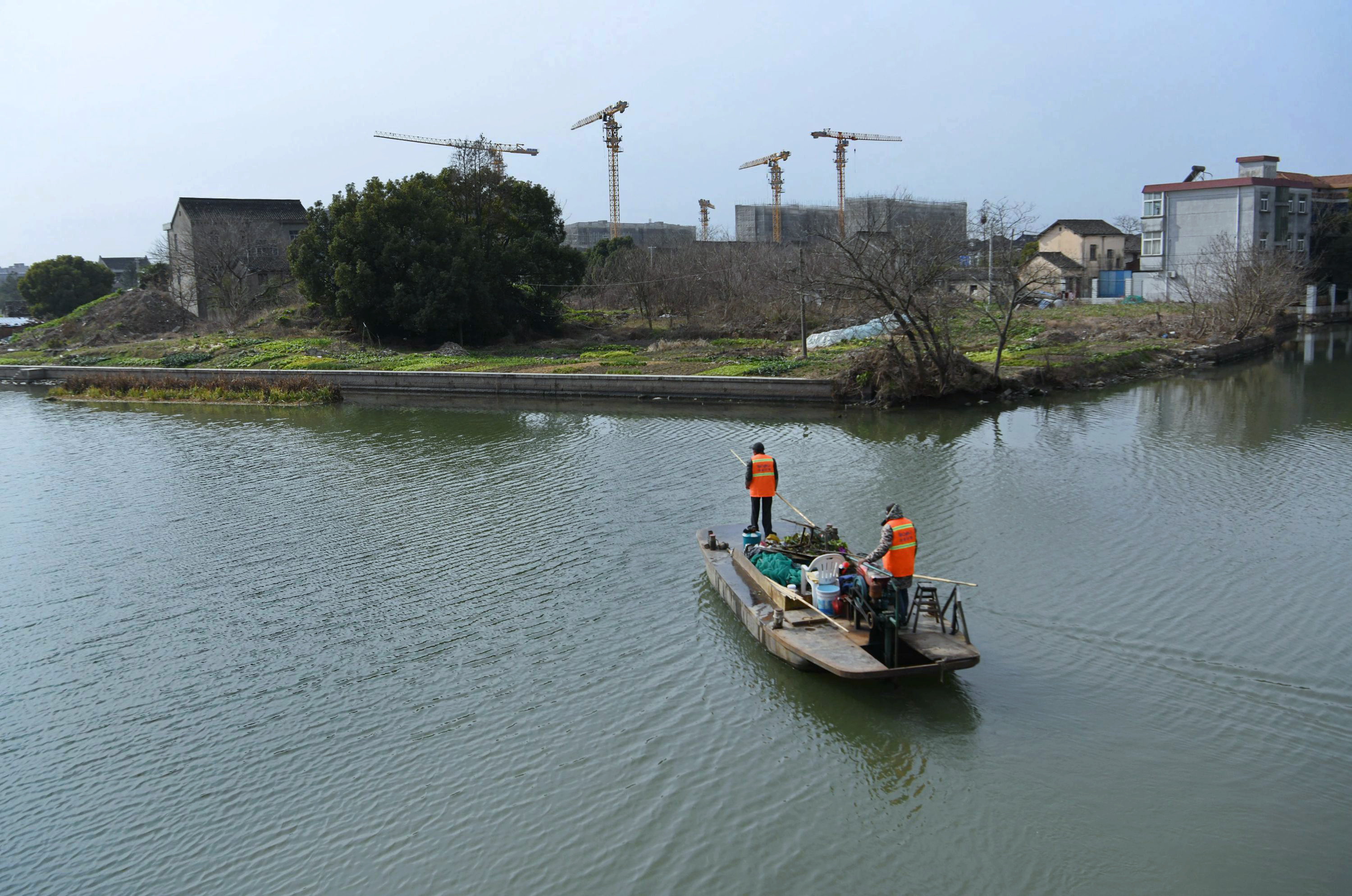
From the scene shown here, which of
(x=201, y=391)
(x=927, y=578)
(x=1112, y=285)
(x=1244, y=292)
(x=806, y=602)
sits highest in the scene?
(x=1112, y=285)

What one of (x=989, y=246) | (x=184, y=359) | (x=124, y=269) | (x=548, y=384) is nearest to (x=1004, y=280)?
(x=989, y=246)

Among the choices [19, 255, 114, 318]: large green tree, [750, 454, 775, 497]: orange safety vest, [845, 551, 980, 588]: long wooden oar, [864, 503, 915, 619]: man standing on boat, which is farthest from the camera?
[19, 255, 114, 318]: large green tree

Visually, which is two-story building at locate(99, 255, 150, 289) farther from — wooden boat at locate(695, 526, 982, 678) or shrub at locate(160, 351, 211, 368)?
wooden boat at locate(695, 526, 982, 678)

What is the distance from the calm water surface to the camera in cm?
753

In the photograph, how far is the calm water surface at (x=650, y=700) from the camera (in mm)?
7527

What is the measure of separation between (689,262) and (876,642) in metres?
40.6

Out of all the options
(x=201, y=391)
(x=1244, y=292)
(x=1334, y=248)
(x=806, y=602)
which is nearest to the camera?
(x=806, y=602)

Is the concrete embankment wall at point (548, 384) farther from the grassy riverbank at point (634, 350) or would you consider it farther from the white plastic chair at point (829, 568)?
the white plastic chair at point (829, 568)

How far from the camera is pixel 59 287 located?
2491 inches

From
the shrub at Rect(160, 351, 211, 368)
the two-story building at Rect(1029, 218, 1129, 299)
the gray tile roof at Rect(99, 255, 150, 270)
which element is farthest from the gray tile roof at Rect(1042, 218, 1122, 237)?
the gray tile roof at Rect(99, 255, 150, 270)

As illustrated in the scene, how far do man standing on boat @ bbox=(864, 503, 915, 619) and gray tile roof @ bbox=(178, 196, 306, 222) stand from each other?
5579 centimetres

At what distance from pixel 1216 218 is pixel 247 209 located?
5667 cm

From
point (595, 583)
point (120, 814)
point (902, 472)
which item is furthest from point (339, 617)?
point (902, 472)

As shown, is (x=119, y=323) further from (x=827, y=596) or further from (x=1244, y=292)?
(x=1244, y=292)
